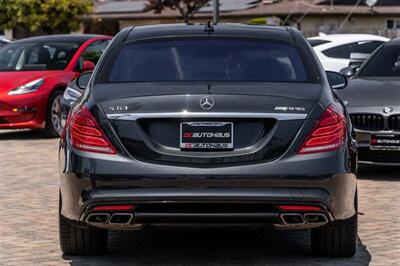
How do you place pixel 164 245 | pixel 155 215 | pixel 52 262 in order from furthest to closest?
pixel 164 245 < pixel 52 262 < pixel 155 215

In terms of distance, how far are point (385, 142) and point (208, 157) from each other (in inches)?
189

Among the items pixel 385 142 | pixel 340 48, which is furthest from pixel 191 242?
pixel 340 48

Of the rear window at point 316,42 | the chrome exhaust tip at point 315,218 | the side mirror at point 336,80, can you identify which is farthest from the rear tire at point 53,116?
the chrome exhaust tip at point 315,218

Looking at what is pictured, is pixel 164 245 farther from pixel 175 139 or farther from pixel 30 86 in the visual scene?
pixel 30 86

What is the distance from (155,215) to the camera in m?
6.31

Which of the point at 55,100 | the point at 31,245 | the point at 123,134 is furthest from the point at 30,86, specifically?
the point at 123,134

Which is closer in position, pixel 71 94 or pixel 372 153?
pixel 372 153

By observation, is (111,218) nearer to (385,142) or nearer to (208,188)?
(208,188)

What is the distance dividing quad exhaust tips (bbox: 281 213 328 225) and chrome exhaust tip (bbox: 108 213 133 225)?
888 millimetres

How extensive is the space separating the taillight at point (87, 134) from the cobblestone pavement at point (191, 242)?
2.47 ft

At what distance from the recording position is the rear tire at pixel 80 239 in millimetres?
6992

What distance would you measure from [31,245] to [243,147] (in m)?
2.13

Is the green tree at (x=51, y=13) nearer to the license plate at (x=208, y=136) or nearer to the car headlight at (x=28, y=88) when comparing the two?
the car headlight at (x=28, y=88)

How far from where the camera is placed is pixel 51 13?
4622 centimetres
